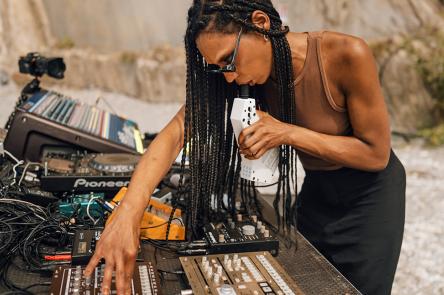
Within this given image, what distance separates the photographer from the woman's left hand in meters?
1.22

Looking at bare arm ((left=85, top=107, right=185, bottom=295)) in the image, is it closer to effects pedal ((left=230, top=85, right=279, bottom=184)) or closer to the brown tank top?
effects pedal ((left=230, top=85, right=279, bottom=184))

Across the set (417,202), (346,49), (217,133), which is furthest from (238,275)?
(417,202)

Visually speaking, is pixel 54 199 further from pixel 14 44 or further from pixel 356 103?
pixel 14 44

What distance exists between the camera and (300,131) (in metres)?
1.29

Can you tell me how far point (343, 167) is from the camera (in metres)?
1.52

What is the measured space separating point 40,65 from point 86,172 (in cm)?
84

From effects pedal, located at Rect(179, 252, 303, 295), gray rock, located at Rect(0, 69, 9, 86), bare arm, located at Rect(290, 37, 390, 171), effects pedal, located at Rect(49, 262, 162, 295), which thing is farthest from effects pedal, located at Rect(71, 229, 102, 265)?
gray rock, located at Rect(0, 69, 9, 86)

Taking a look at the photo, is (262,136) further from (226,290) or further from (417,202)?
(417,202)

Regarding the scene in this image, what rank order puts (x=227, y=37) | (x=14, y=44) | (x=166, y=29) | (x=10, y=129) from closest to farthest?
1. (x=227, y=37)
2. (x=10, y=129)
3. (x=14, y=44)
4. (x=166, y=29)

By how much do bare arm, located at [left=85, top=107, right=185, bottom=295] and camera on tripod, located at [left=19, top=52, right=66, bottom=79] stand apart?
1.04 meters

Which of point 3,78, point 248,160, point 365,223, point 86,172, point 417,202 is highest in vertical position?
point 248,160

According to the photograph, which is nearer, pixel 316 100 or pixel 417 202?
pixel 316 100

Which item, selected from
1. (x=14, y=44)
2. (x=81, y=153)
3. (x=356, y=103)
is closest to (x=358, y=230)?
(x=356, y=103)

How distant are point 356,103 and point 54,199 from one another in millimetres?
914
